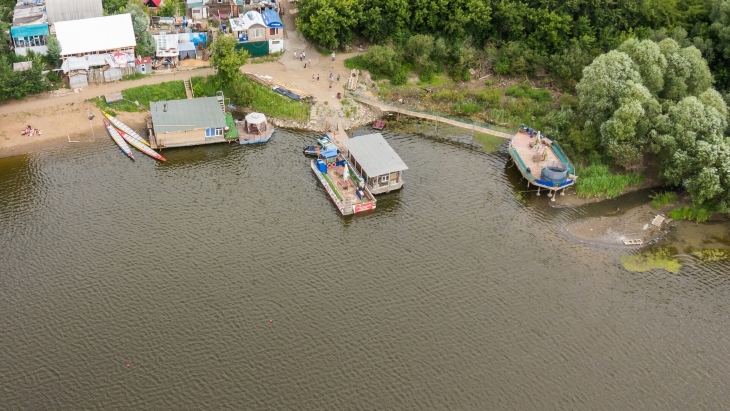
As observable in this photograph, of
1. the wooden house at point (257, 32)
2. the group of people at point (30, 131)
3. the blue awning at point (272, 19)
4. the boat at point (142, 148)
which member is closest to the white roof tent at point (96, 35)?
the group of people at point (30, 131)

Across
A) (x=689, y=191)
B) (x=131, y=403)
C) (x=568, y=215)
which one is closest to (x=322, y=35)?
(x=568, y=215)

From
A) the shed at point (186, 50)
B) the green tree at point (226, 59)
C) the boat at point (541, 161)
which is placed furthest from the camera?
the shed at point (186, 50)

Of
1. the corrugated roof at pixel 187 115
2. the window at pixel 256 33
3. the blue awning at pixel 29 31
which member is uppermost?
the blue awning at pixel 29 31

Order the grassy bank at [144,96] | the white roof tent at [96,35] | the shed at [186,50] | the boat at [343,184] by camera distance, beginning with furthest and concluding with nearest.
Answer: the shed at [186,50], the white roof tent at [96,35], the grassy bank at [144,96], the boat at [343,184]

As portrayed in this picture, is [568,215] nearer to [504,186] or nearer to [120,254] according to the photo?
[504,186]

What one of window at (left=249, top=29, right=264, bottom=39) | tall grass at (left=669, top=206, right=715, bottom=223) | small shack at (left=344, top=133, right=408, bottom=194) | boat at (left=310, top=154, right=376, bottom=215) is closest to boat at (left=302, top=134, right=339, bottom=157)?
boat at (left=310, top=154, right=376, bottom=215)

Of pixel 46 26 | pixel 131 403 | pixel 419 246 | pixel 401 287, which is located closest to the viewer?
pixel 131 403

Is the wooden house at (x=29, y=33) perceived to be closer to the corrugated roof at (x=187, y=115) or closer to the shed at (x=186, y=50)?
the shed at (x=186, y=50)

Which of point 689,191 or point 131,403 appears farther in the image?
point 689,191
